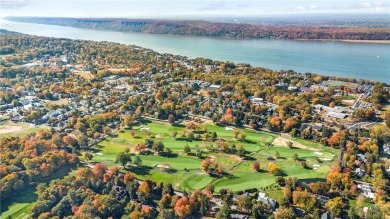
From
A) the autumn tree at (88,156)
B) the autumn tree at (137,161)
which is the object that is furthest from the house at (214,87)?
the autumn tree at (88,156)

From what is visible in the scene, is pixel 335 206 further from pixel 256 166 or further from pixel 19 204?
pixel 19 204

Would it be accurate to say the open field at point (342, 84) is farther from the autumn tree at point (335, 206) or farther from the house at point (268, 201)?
the house at point (268, 201)

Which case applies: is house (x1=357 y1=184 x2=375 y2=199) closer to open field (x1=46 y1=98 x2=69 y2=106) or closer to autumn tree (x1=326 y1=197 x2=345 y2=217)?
autumn tree (x1=326 y1=197 x2=345 y2=217)

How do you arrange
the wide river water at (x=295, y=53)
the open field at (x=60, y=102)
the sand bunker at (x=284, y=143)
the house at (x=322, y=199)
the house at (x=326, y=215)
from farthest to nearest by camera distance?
the wide river water at (x=295, y=53), the open field at (x=60, y=102), the sand bunker at (x=284, y=143), the house at (x=322, y=199), the house at (x=326, y=215)

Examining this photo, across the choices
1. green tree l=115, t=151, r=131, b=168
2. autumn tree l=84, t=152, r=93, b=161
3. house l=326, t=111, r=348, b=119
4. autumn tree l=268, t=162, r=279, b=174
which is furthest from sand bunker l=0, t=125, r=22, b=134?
house l=326, t=111, r=348, b=119

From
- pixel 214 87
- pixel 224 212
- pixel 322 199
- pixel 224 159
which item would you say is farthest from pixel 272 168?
pixel 214 87

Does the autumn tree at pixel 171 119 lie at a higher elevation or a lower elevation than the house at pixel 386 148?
higher

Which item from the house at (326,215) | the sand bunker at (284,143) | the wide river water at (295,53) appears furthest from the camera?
the wide river water at (295,53)

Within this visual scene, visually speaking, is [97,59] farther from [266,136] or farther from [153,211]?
[153,211]
